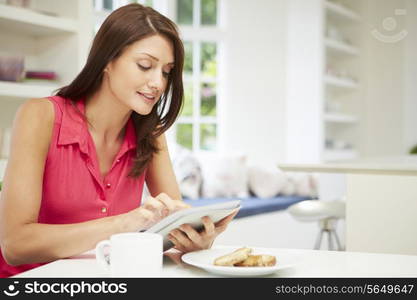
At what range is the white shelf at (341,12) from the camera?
223 inches

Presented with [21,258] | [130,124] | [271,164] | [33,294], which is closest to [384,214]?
[130,124]

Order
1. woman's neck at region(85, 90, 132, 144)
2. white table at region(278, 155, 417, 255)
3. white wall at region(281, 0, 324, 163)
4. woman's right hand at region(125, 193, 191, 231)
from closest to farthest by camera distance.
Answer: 1. woman's right hand at region(125, 193, 191, 231)
2. woman's neck at region(85, 90, 132, 144)
3. white table at region(278, 155, 417, 255)
4. white wall at region(281, 0, 324, 163)

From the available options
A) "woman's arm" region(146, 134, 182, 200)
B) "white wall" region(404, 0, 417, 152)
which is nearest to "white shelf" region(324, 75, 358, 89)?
"white wall" region(404, 0, 417, 152)

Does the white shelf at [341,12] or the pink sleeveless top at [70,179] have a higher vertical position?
the white shelf at [341,12]

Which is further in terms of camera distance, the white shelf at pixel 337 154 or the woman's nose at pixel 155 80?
the white shelf at pixel 337 154

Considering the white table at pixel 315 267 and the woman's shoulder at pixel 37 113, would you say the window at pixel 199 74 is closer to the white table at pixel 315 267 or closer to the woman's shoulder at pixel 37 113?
the woman's shoulder at pixel 37 113

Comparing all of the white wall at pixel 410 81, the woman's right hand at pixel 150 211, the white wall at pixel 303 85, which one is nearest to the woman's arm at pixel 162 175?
the woman's right hand at pixel 150 211

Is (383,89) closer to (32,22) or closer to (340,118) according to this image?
(340,118)

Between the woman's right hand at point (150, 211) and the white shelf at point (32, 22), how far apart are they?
199 cm

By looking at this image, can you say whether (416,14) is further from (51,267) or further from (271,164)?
(51,267)

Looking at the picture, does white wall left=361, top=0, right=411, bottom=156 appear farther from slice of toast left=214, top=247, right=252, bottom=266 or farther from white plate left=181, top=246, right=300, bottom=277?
slice of toast left=214, top=247, right=252, bottom=266

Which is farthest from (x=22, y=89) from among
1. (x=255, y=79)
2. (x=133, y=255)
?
(x=255, y=79)

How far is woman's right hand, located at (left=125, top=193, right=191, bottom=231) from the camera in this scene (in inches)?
43.9

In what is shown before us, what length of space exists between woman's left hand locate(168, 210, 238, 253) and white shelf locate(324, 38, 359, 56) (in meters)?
4.80
